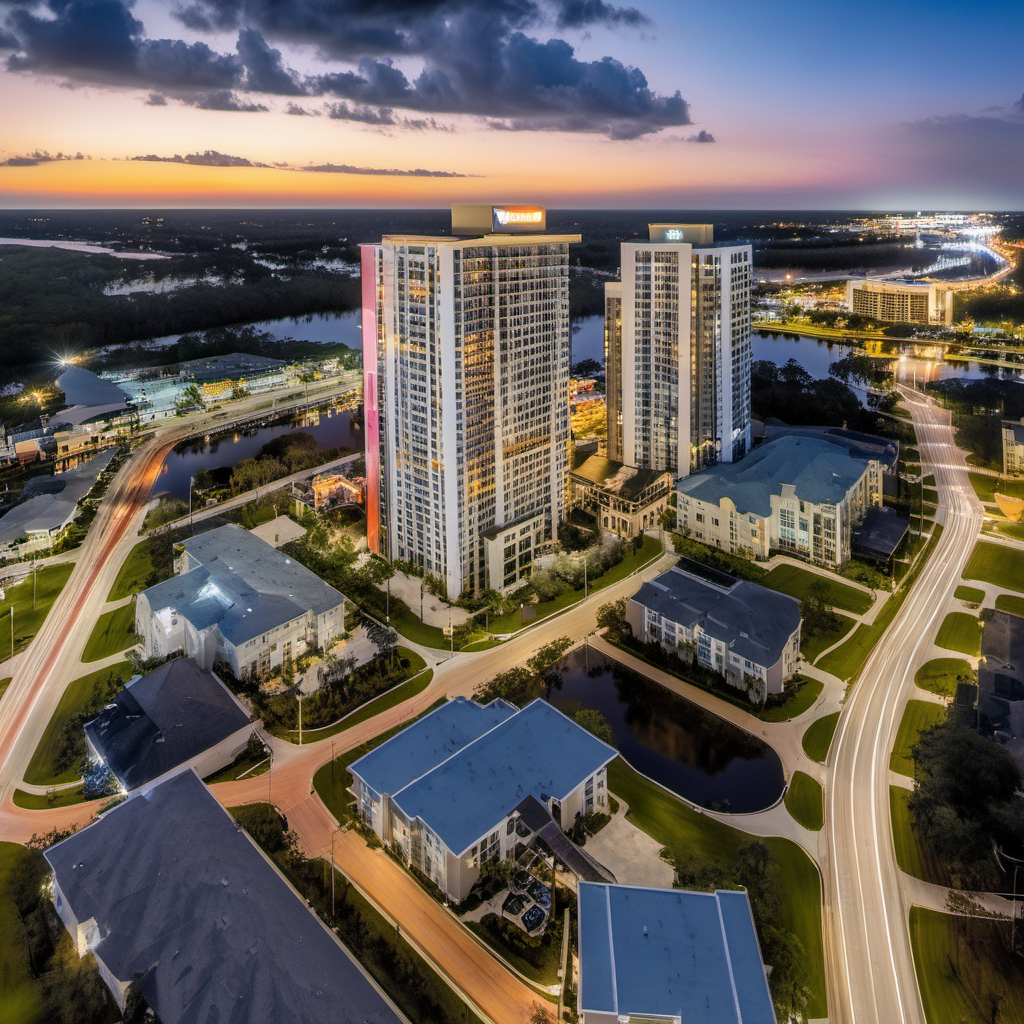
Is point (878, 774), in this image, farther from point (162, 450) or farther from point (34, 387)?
point (34, 387)

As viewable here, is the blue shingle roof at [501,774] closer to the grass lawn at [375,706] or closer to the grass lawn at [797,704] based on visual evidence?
the grass lawn at [375,706]

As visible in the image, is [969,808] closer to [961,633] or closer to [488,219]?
[961,633]

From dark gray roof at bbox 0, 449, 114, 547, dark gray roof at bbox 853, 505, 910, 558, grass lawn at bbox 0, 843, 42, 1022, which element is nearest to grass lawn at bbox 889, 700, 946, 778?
dark gray roof at bbox 853, 505, 910, 558

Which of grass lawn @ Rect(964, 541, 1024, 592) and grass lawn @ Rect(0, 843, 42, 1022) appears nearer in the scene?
grass lawn @ Rect(0, 843, 42, 1022)

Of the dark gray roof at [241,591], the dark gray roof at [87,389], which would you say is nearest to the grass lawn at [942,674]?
the dark gray roof at [241,591]

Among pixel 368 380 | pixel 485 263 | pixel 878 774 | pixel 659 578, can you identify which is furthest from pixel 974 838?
pixel 368 380

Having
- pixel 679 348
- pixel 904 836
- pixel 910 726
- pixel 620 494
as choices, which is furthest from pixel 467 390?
pixel 904 836

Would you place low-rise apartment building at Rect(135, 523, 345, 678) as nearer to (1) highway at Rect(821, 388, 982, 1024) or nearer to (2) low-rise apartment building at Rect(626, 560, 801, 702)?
(2) low-rise apartment building at Rect(626, 560, 801, 702)
